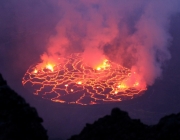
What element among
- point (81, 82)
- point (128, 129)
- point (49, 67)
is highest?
point (49, 67)

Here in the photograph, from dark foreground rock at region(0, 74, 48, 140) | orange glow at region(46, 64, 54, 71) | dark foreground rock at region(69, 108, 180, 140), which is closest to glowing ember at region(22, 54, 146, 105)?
orange glow at region(46, 64, 54, 71)

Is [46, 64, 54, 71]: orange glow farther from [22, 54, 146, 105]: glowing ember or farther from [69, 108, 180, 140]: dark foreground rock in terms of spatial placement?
[69, 108, 180, 140]: dark foreground rock

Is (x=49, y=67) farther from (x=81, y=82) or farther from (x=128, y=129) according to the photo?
(x=128, y=129)

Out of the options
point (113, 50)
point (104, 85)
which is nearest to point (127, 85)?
point (104, 85)

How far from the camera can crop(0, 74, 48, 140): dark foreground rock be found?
309 cm

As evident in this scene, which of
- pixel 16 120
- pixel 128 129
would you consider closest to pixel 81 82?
pixel 16 120

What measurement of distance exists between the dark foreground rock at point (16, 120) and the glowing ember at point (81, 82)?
1275 centimetres

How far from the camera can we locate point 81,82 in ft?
62.3

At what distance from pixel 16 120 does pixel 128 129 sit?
45.7 inches

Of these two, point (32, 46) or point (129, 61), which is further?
point (32, 46)

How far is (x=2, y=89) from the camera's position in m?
3.46

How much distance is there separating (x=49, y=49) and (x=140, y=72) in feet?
25.4

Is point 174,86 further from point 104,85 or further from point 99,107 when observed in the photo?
point 99,107

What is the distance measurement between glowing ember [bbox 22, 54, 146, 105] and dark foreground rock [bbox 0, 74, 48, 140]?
41.8 ft
